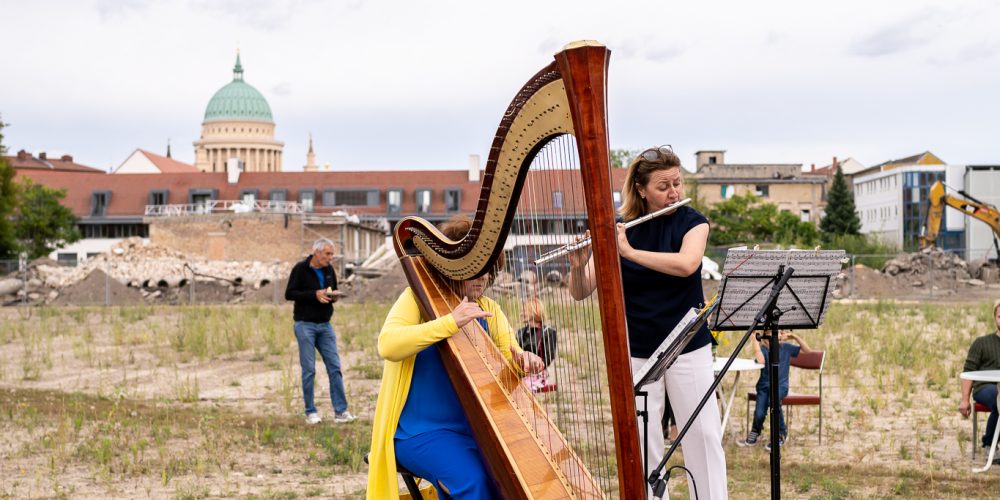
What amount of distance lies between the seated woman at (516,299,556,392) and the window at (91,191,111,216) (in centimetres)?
7160

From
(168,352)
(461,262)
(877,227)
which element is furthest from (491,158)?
(877,227)

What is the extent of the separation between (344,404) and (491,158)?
22.6ft

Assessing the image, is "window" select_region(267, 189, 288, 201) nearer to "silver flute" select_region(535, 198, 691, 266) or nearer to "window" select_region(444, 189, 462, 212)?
"window" select_region(444, 189, 462, 212)

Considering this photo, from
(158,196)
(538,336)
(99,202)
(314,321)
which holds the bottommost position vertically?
(314,321)

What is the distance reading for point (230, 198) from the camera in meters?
69.0

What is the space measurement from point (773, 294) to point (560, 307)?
94cm

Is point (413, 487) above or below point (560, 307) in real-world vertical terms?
below

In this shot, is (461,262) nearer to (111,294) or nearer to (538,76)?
(538,76)

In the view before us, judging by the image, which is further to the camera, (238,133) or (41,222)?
(238,133)

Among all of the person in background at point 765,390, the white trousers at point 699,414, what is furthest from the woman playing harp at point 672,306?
the person in background at point 765,390

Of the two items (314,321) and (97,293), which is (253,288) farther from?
(314,321)

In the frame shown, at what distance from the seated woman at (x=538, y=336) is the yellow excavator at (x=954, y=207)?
130 feet

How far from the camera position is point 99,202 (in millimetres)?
72250

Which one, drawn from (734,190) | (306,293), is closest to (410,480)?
(306,293)
